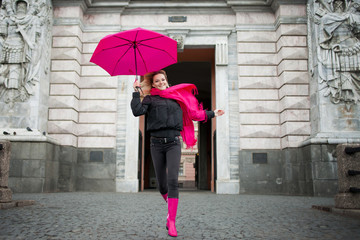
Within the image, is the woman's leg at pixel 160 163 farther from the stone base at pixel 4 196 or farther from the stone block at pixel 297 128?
the stone block at pixel 297 128

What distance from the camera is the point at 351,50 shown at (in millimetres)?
11438

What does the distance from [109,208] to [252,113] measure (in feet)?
24.3

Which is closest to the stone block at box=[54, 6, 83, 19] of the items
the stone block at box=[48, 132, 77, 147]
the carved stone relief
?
Result: the carved stone relief

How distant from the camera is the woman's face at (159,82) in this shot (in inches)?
187

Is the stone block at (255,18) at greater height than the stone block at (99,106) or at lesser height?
greater

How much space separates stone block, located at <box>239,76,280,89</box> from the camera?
1299cm

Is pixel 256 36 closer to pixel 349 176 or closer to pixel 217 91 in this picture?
pixel 217 91

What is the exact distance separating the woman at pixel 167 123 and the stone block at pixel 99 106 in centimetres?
839

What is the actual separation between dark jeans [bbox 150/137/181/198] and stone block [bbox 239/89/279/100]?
875cm

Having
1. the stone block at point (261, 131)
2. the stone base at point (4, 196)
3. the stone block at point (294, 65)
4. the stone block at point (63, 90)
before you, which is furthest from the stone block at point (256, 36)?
the stone base at point (4, 196)

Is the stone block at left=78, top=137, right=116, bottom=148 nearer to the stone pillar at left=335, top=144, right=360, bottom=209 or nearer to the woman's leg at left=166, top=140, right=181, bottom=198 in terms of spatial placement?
the stone pillar at left=335, top=144, right=360, bottom=209

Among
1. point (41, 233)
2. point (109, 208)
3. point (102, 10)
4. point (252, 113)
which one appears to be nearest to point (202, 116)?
point (41, 233)

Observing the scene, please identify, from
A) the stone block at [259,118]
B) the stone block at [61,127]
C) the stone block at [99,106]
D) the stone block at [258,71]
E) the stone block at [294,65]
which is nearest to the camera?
the stone block at [61,127]

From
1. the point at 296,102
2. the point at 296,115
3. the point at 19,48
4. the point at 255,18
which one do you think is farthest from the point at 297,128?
the point at 19,48
